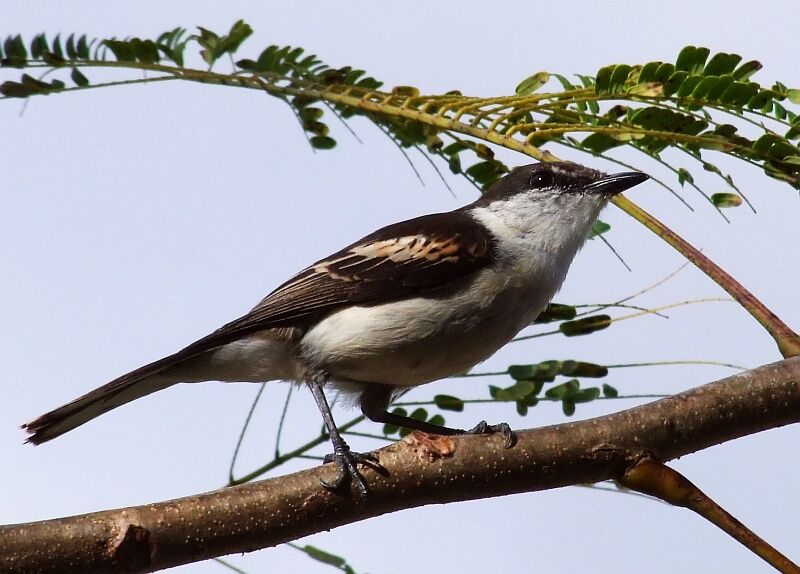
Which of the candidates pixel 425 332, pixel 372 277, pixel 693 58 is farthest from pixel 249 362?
pixel 693 58

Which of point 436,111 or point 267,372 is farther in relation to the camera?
point 267,372

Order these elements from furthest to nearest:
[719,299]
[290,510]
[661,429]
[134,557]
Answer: [719,299]
[661,429]
[290,510]
[134,557]

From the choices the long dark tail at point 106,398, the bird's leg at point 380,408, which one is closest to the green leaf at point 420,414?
the bird's leg at point 380,408

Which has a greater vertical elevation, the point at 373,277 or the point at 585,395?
the point at 373,277

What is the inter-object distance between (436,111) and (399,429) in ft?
5.49

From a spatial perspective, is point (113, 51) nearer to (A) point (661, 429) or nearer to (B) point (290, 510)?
(B) point (290, 510)

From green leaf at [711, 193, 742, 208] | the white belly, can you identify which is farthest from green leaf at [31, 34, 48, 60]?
green leaf at [711, 193, 742, 208]

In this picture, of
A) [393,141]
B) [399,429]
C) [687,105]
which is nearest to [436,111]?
[393,141]

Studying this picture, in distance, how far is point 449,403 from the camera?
429 centimetres

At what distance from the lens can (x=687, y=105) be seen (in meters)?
Result: 3.81

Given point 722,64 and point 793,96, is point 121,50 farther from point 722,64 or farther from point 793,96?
point 793,96

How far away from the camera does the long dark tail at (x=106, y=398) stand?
4676 millimetres

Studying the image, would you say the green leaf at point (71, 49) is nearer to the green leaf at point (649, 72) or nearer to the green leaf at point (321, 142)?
the green leaf at point (321, 142)

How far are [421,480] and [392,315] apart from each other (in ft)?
5.89
